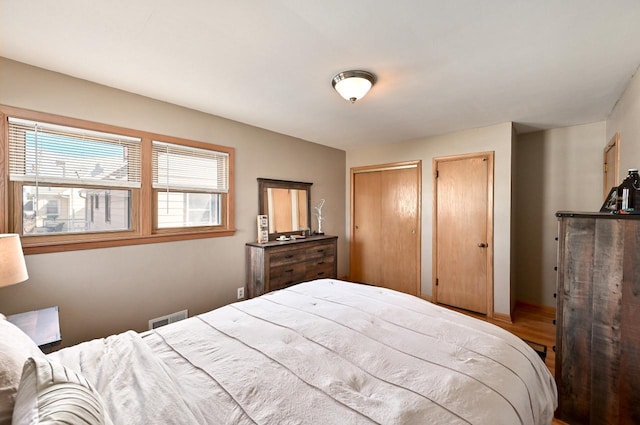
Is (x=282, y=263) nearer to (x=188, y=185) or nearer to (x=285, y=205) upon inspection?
(x=285, y=205)

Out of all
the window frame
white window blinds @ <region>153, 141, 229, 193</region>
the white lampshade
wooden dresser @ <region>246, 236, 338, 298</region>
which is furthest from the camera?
wooden dresser @ <region>246, 236, 338, 298</region>

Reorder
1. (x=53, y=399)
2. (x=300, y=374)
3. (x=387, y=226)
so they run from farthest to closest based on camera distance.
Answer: (x=387, y=226), (x=300, y=374), (x=53, y=399)

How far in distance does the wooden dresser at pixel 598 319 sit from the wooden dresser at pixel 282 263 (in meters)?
2.50

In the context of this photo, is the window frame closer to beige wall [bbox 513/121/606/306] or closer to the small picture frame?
the small picture frame

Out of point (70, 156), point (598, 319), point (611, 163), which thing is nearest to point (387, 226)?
point (611, 163)

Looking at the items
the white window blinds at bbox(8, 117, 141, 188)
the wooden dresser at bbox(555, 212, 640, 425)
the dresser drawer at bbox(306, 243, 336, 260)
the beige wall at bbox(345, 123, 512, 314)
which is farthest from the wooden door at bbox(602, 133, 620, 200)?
the white window blinds at bbox(8, 117, 141, 188)

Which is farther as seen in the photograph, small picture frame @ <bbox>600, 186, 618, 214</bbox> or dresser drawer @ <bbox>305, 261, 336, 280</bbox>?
dresser drawer @ <bbox>305, 261, 336, 280</bbox>

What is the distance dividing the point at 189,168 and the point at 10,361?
2.33 m

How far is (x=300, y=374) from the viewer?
1079 millimetres

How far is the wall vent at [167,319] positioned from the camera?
8.36 ft

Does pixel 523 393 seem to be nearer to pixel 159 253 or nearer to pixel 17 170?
pixel 159 253

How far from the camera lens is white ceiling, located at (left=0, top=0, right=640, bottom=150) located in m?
1.40

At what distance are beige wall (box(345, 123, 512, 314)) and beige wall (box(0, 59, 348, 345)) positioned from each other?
6.61 ft

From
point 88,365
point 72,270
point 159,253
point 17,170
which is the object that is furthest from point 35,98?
point 88,365
